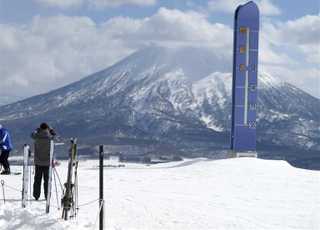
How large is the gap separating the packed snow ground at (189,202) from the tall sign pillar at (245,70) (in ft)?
19.4

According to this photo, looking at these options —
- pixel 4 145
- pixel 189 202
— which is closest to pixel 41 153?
pixel 189 202

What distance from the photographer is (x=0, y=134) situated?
723 inches

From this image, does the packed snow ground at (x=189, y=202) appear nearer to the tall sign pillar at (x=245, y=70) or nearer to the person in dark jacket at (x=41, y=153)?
the person in dark jacket at (x=41, y=153)

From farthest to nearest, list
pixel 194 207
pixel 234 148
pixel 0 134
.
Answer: pixel 234 148
pixel 0 134
pixel 194 207

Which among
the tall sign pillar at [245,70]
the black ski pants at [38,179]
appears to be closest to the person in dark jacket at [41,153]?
the black ski pants at [38,179]

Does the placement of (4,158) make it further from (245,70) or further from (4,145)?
(245,70)

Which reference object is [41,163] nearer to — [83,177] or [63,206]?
[63,206]

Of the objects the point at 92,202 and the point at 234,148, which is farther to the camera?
the point at 234,148

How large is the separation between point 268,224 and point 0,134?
31.7 feet

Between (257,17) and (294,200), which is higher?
(257,17)

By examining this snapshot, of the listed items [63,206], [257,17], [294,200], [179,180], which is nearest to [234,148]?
[257,17]

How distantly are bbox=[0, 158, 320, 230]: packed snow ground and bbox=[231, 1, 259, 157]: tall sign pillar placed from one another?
5.90 m

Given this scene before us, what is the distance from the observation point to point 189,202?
1395 cm

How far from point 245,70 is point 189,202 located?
1479cm
